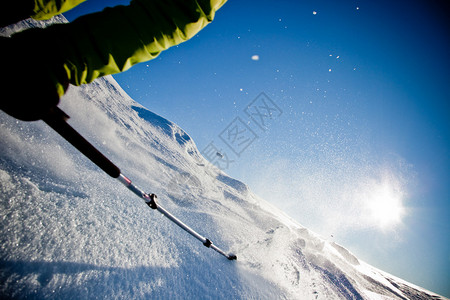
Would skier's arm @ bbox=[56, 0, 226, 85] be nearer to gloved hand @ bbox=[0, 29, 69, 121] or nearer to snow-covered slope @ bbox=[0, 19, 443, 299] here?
gloved hand @ bbox=[0, 29, 69, 121]

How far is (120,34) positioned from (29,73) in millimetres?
275

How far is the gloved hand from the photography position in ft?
1.58

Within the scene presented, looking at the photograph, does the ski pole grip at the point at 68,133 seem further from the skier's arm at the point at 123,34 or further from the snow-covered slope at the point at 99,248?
the snow-covered slope at the point at 99,248

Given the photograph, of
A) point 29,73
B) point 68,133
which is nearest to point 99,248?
point 68,133

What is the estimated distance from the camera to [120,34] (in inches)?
22.0

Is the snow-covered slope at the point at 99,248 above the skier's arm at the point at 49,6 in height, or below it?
below

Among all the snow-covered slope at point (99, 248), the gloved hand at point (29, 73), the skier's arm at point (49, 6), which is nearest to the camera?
the gloved hand at point (29, 73)

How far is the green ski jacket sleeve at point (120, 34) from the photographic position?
0.51 metres

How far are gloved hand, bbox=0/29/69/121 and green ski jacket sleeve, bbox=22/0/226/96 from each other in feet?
0.07

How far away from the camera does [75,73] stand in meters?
0.54

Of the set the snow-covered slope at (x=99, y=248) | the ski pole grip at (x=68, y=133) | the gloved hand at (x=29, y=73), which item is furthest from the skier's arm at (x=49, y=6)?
the snow-covered slope at (x=99, y=248)

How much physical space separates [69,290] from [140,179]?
9.58ft

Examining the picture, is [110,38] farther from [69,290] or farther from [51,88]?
[69,290]

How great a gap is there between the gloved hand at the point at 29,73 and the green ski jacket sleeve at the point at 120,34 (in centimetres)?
2
